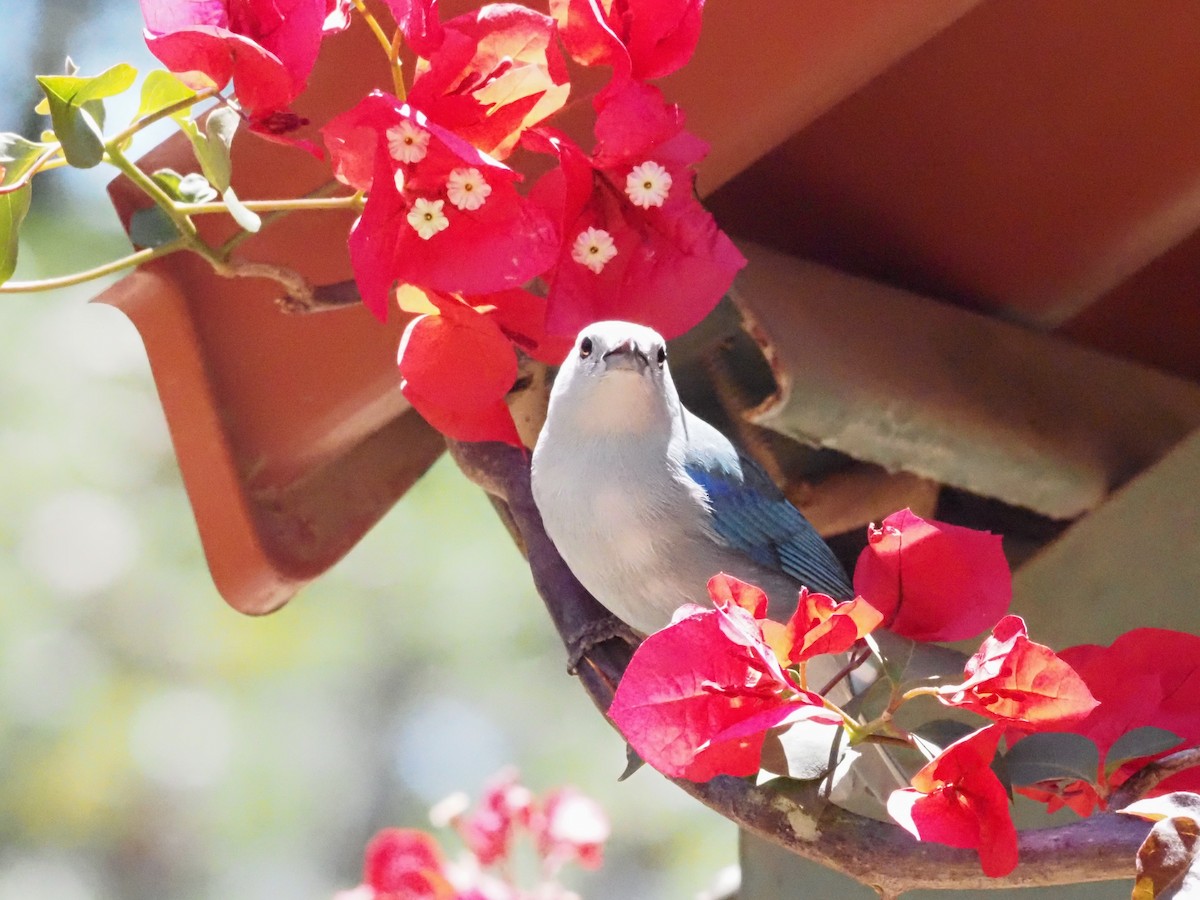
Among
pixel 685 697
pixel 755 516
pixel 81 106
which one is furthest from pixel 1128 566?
Answer: pixel 81 106

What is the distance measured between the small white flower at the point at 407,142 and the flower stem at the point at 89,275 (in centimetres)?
35

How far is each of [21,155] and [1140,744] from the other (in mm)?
1074

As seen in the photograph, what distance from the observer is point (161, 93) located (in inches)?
49.4

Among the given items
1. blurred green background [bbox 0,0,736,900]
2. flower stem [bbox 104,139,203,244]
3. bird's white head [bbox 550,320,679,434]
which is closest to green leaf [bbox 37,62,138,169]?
flower stem [bbox 104,139,203,244]

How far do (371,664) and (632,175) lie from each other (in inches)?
294

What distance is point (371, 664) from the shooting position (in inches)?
330

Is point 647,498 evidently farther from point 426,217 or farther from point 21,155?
point 21,155

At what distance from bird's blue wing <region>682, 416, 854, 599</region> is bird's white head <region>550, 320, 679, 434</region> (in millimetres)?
66

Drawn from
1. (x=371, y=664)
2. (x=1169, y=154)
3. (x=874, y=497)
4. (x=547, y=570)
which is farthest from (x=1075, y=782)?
(x=371, y=664)

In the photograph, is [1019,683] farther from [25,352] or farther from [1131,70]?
[25,352]

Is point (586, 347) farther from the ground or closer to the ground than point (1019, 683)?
farther from the ground

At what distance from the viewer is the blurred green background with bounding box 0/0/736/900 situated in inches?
301

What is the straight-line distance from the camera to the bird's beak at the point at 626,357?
136 cm

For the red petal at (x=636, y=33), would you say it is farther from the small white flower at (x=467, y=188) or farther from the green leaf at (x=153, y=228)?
the green leaf at (x=153, y=228)
